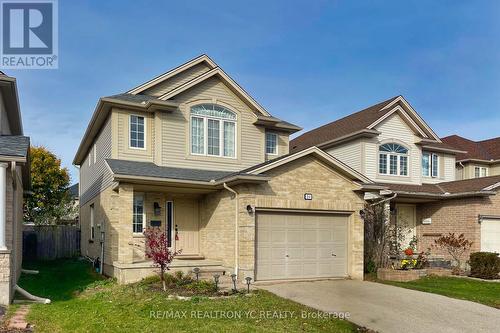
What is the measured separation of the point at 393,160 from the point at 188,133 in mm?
10859

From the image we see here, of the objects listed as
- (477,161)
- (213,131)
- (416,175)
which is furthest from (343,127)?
(477,161)

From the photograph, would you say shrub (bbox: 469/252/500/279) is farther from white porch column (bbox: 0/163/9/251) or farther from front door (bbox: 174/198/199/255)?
white porch column (bbox: 0/163/9/251)

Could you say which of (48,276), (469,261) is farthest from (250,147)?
(469,261)

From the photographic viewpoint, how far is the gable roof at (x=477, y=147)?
29969mm

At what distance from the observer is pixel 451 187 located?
21.0m

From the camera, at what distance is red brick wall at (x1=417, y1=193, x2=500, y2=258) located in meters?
19.0

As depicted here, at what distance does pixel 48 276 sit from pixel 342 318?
1090 cm

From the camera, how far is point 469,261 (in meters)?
17.9

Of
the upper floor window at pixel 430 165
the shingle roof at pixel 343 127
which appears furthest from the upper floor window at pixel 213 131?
the upper floor window at pixel 430 165

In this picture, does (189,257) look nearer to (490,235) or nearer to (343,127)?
(343,127)

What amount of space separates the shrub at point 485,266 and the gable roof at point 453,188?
278 centimetres

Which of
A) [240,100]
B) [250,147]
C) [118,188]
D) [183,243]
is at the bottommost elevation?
[183,243]

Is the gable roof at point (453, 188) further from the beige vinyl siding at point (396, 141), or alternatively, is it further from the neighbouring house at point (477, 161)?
the neighbouring house at point (477, 161)

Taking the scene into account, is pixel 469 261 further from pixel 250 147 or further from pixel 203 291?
pixel 203 291
